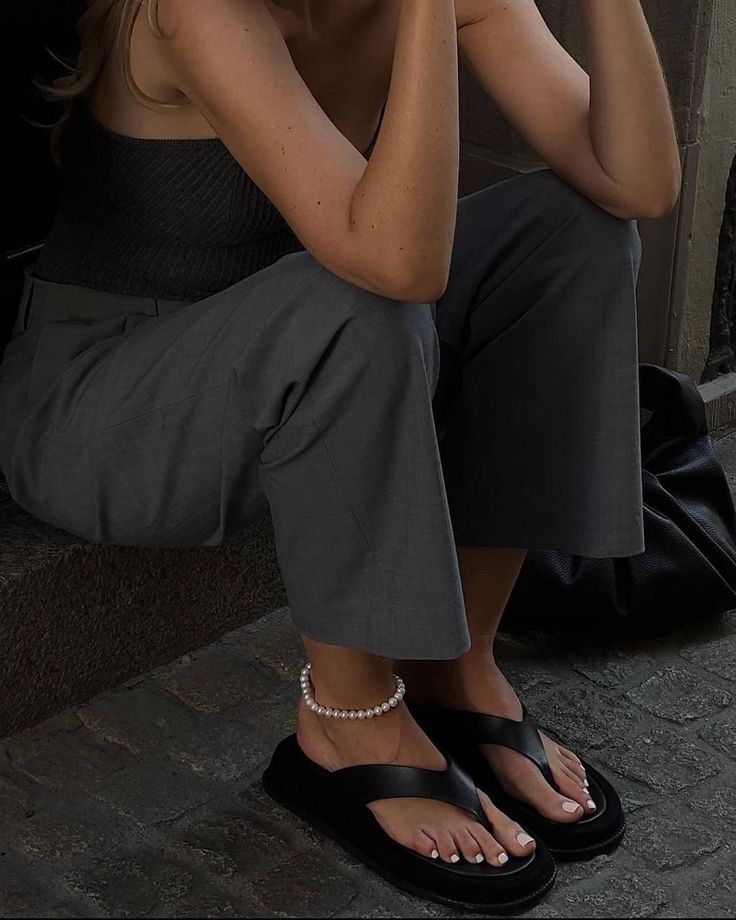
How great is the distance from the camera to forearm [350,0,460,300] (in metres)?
1.77

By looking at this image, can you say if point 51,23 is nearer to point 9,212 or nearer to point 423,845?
point 9,212

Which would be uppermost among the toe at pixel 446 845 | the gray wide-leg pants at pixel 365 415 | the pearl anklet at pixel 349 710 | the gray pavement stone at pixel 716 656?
the gray wide-leg pants at pixel 365 415

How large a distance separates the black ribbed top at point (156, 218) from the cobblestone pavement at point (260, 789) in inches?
29.2

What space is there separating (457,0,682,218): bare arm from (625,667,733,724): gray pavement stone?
858 millimetres

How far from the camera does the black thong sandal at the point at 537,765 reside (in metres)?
2.11

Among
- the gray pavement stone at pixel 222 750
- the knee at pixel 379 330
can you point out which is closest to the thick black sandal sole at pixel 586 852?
the gray pavement stone at pixel 222 750

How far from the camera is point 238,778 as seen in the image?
7.45 ft

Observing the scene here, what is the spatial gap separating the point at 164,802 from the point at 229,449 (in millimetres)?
631

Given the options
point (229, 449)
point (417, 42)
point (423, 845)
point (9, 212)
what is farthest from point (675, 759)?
point (9, 212)

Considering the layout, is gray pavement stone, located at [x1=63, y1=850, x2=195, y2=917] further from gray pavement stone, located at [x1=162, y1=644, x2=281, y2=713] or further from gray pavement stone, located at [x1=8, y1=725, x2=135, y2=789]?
gray pavement stone, located at [x1=162, y1=644, x2=281, y2=713]

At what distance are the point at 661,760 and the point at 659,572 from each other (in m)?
0.41

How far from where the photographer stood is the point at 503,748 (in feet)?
7.19

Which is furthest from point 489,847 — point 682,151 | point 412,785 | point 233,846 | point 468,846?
point 682,151

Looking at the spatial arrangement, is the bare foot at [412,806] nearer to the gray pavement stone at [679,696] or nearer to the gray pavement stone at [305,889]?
the gray pavement stone at [305,889]
